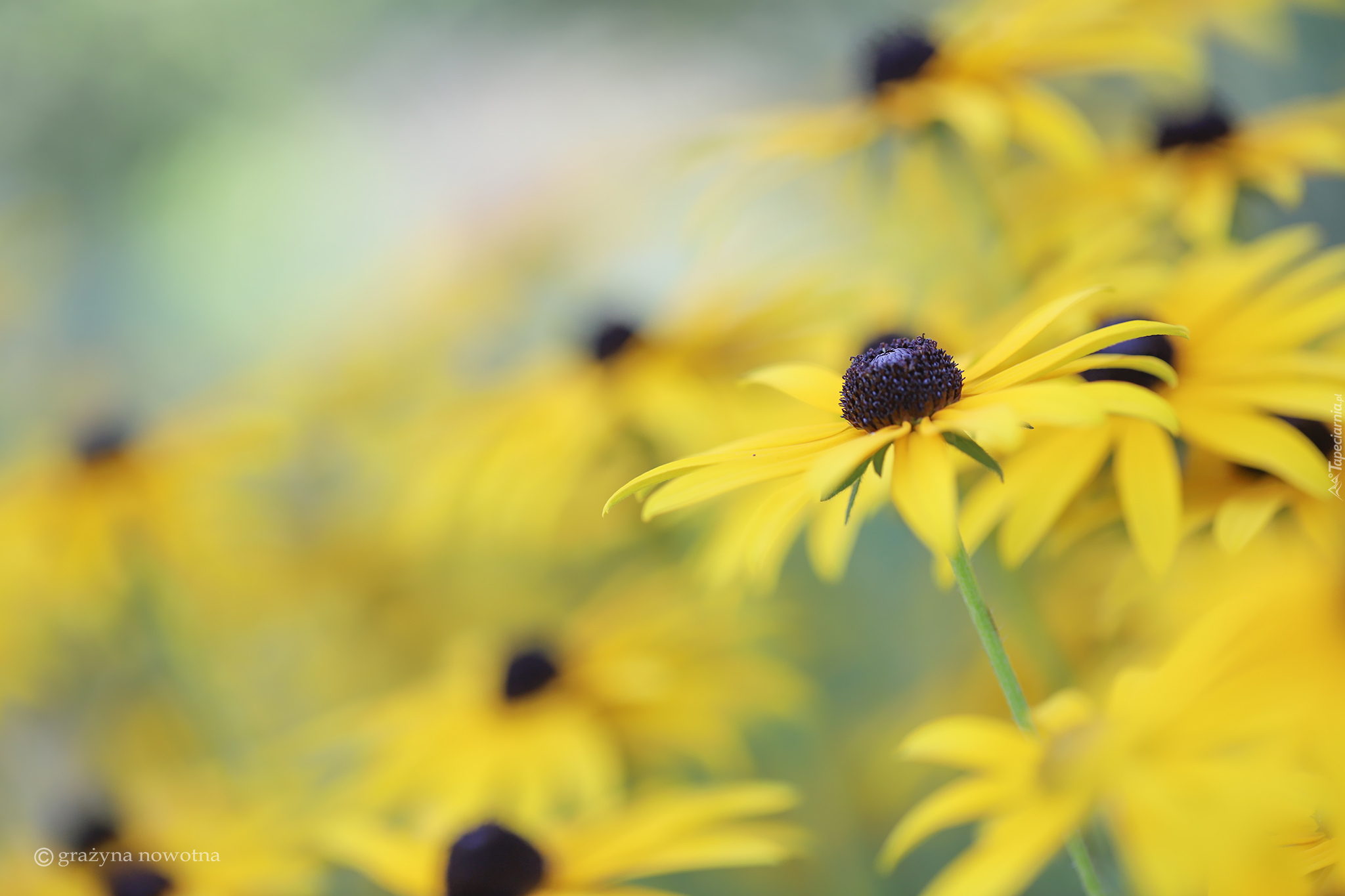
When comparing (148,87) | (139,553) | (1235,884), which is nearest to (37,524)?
(139,553)

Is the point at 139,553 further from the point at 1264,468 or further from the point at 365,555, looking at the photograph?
the point at 1264,468

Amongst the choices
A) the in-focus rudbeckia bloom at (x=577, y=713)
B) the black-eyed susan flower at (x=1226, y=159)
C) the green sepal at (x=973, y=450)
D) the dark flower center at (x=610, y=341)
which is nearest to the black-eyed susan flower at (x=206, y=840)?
the in-focus rudbeckia bloom at (x=577, y=713)

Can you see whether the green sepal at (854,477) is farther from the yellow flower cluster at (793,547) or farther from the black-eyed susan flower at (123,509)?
the black-eyed susan flower at (123,509)

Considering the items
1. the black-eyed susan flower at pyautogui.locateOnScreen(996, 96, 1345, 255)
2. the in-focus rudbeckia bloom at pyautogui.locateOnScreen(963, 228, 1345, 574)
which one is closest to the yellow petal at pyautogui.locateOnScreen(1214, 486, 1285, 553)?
the in-focus rudbeckia bloom at pyautogui.locateOnScreen(963, 228, 1345, 574)

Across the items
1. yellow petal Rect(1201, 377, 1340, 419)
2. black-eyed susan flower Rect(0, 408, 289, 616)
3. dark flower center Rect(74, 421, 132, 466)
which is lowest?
yellow petal Rect(1201, 377, 1340, 419)

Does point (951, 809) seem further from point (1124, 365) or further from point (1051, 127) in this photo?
point (1051, 127)

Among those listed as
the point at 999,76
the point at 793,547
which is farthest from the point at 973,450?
the point at 793,547

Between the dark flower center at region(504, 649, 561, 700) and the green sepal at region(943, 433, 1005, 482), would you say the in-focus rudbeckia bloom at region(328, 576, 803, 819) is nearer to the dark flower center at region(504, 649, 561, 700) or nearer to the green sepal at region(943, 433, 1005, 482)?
the dark flower center at region(504, 649, 561, 700)
